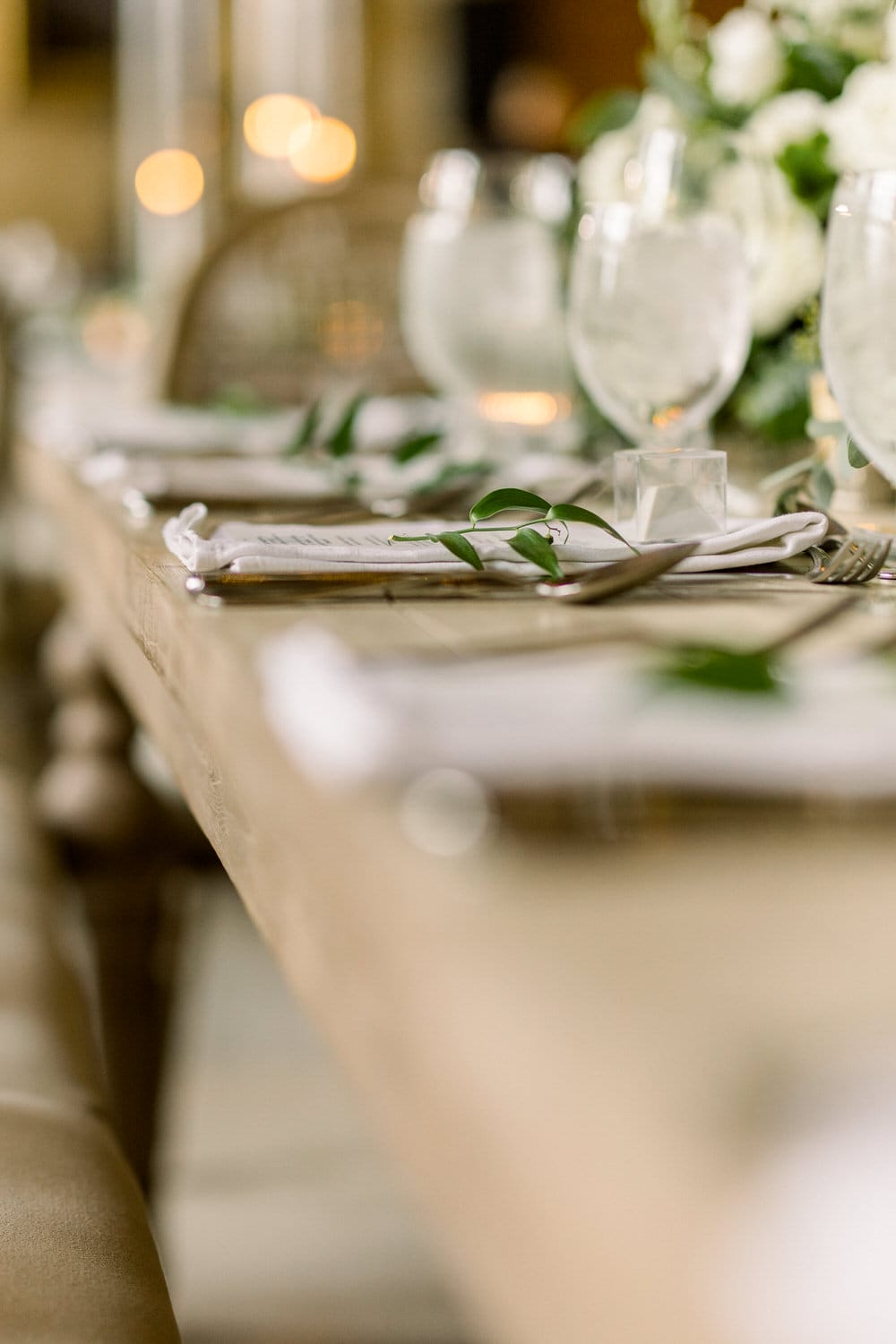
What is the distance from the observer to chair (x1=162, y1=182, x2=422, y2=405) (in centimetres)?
172

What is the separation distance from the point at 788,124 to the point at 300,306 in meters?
1.00

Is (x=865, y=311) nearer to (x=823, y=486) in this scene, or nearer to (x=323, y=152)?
(x=823, y=486)

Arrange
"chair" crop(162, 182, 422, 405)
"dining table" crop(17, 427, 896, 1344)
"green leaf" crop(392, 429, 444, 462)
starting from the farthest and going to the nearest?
"chair" crop(162, 182, 422, 405) < "green leaf" crop(392, 429, 444, 462) < "dining table" crop(17, 427, 896, 1344)

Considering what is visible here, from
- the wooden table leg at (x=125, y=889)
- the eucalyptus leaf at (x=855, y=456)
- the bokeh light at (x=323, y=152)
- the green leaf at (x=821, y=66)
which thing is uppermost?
the green leaf at (x=821, y=66)

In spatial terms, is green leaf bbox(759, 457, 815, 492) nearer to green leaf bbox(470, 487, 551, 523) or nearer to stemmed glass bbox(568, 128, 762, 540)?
stemmed glass bbox(568, 128, 762, 540)

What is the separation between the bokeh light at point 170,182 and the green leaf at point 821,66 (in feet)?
23.2

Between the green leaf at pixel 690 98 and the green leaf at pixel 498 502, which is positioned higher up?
the green leaf at pixel 690 98

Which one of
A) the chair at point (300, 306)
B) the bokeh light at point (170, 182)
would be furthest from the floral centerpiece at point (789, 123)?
the bokeh light at point (170, 182)


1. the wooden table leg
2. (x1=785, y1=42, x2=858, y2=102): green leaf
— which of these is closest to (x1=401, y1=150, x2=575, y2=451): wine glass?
(x1=785, y1=42, x2=858, y2=102): green leaf

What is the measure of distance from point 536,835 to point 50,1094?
1.74 ft

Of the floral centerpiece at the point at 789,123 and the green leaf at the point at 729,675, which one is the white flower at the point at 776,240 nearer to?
the floral centerpiece at the point at 789,123

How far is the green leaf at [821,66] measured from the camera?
2.82 ft

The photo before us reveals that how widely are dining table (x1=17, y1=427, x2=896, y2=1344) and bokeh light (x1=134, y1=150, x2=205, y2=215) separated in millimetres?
7718

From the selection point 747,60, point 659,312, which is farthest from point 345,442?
point 747,60
